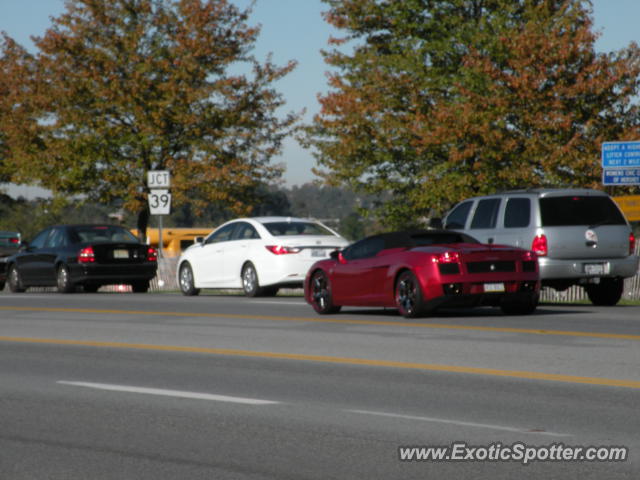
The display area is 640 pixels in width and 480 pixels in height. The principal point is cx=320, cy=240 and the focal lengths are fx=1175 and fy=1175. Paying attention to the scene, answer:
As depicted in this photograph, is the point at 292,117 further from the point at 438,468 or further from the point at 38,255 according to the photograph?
the point at 438,468

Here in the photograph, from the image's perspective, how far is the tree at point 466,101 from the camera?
35906 millimetres

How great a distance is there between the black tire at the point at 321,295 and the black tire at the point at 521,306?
2.51m

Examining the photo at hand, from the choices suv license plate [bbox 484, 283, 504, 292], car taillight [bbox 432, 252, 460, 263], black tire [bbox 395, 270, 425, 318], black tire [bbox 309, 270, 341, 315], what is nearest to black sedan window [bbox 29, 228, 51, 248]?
black tire [bbox 309, 270, 341, 315]

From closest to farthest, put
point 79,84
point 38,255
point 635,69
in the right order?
point 38,255 → point 635,69 → point 79,84

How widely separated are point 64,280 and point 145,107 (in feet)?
50.4

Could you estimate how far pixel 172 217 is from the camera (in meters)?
147

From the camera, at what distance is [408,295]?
15.9 metres

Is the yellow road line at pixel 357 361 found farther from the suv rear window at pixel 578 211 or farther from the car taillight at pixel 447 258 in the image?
the suv rear window at pixel 578 211

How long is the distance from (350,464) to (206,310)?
1239 cm

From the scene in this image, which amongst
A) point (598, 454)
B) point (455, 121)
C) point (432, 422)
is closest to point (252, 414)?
point (432, 422)

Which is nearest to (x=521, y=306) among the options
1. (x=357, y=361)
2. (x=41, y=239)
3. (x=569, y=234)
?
(x=569, y=234)

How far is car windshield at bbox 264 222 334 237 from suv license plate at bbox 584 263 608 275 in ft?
20.9

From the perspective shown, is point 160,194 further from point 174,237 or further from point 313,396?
point 174,237

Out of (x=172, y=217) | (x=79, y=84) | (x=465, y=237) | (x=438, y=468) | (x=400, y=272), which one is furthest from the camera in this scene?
(x=172, y=217)
